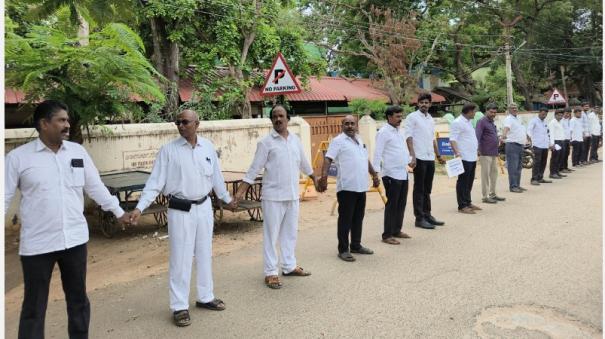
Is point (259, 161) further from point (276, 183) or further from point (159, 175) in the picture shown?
point (159, 175)

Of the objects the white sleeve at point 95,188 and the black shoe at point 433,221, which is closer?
the white sleeve at point 95,188

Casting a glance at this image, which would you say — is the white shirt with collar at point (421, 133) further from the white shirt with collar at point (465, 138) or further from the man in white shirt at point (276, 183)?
the man in white shirt at point (276, 183)

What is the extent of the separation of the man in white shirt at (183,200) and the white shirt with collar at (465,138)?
17.1 feet

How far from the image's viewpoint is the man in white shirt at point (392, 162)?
20.9ft

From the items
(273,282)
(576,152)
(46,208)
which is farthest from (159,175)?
(576,152)

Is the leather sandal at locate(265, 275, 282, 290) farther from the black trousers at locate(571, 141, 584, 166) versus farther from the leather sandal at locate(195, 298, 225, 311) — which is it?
the black trousers at locate(571, 141, 584, 166)

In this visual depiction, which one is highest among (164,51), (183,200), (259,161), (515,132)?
(164,51)

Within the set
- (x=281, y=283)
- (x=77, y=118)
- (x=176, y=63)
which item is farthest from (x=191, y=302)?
(x=176, y=63)

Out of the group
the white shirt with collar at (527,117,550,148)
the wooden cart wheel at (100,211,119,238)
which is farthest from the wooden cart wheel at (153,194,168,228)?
the white shirt with collar at (527,117,550,148)

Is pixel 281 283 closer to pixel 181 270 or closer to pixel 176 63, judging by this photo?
pixel 181 270

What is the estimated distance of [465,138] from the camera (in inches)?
328

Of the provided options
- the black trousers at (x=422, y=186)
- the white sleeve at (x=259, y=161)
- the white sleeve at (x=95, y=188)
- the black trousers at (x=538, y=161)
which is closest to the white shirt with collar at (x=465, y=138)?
the black trousers at (x=422, y=186)

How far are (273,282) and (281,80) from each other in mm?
4202

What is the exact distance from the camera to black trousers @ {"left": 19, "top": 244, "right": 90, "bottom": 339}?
3250 mm
